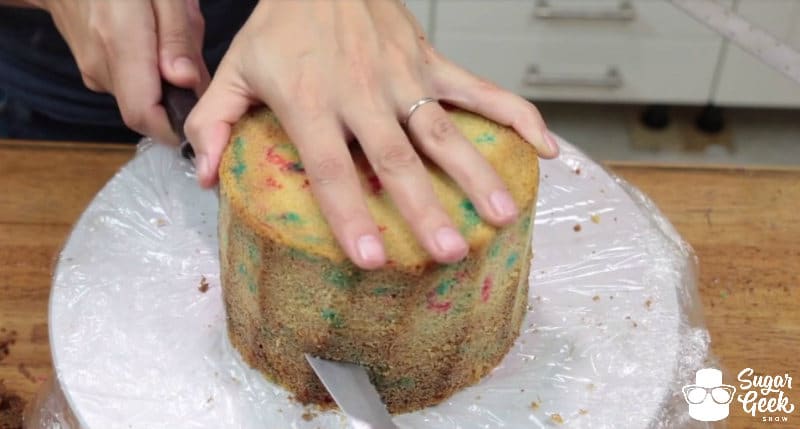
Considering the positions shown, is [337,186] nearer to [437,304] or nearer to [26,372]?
[437,304]

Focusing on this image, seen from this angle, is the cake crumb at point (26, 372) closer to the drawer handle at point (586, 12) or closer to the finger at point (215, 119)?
the finger at point (215, 119)

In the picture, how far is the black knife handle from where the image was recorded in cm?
76

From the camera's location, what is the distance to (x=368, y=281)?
2.05 ft

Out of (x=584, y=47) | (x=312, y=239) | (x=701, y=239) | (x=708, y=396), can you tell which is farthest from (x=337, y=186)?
(x=584, y=47)

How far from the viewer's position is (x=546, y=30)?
176 centimetres

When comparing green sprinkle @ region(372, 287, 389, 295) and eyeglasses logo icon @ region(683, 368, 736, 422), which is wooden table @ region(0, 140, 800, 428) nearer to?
eyeglasses logo icon @ region(683, 368, 736, 422)

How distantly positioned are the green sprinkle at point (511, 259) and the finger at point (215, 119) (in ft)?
0.78

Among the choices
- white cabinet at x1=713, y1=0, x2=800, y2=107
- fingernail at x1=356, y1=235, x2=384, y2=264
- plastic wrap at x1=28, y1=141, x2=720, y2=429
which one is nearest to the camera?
fingernail at x1=356, y1=235, x2=384, y2=264

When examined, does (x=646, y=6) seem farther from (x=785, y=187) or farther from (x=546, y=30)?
(x=785, y=187)

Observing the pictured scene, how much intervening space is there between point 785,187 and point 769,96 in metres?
0.97

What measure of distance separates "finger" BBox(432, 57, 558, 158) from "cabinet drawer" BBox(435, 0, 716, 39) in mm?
1043

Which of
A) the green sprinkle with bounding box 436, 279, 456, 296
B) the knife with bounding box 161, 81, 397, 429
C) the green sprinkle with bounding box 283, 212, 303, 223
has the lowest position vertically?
the knife with bounding box 161, 81, 397, 429

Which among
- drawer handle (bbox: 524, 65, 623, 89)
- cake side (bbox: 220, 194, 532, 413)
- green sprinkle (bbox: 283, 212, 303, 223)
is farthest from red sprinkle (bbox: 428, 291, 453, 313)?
drawer handle (bbox: 524, 65, 623, 89)

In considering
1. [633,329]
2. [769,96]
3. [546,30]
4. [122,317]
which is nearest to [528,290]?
[633,329]
